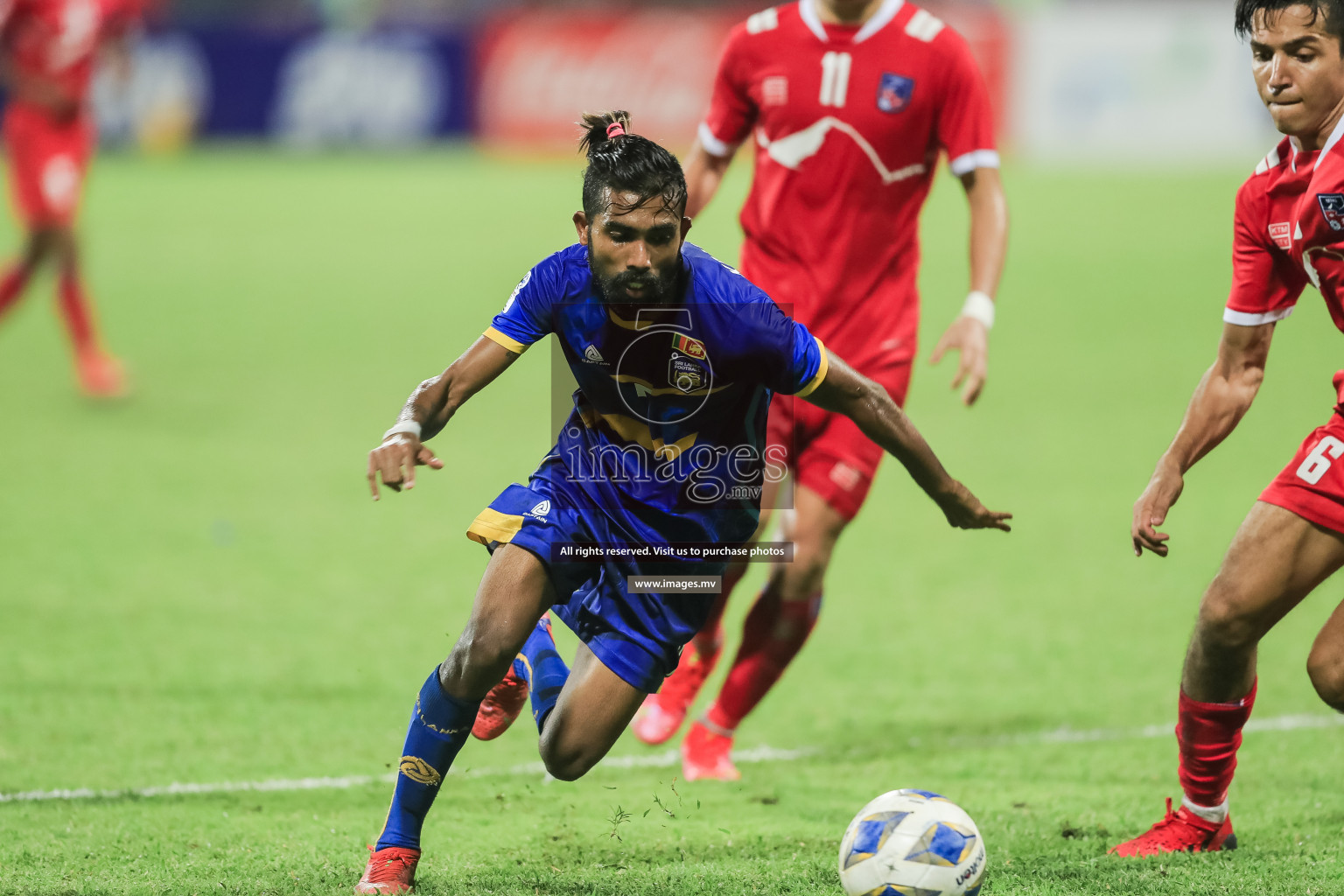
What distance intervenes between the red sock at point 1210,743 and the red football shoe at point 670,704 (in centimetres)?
191

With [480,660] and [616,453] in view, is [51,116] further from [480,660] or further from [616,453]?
[480,660]

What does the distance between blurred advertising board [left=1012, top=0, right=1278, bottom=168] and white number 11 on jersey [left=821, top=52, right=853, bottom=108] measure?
20716 millimetres

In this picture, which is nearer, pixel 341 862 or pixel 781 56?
pixel 341 862

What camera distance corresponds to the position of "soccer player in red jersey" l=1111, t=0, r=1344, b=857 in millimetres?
3840

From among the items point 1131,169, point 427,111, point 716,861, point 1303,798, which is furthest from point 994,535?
point 427,111

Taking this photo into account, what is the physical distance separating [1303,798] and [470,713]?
8.72 feet

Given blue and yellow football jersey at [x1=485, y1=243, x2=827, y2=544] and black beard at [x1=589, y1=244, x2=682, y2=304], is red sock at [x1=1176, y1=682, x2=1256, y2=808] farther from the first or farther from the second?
black beard at [x1=589, y1=244, x2=682, y2=304]

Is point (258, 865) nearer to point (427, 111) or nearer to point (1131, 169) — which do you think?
point (1131, 169)

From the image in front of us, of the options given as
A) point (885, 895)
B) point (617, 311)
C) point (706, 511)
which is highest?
point (617, 311)

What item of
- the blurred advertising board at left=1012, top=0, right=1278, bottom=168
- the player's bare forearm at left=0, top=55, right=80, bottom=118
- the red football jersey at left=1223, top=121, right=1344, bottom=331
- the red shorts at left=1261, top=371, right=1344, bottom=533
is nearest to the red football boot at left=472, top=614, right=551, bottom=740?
the red shorts at left=1261, top=371, right=1344, bottom=533

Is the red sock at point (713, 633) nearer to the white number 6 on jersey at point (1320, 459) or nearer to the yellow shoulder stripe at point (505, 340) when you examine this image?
the yellow shoulder stripe at point (505, 340)

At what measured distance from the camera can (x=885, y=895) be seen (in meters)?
3.62

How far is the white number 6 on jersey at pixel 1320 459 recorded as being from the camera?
12.9 ft

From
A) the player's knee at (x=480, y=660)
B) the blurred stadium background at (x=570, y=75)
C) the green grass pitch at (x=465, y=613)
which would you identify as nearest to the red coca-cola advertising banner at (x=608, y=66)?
the blurred stadium background at (x=570, y=75)
